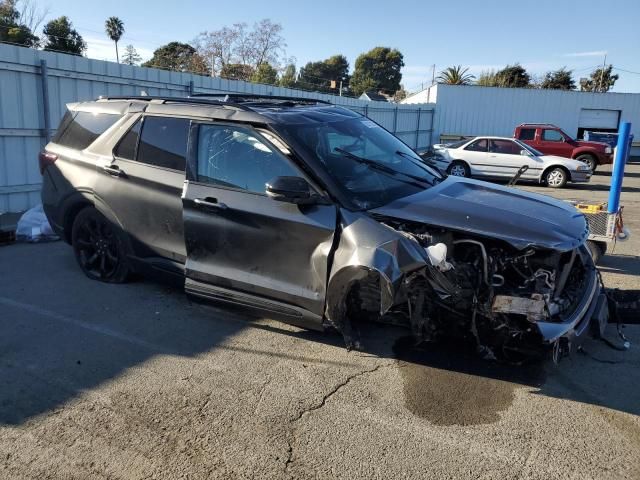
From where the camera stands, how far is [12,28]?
133 ft

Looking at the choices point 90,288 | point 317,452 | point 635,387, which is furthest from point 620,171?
point 90,288

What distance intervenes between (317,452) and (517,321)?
1633 mm

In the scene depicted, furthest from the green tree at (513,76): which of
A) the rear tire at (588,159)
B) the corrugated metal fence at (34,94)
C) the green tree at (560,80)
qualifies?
the corrugated metal fence at (34,94)

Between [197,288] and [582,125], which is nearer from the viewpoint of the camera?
[197,288]

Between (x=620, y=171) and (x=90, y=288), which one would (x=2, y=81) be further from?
(x=620, y=171)

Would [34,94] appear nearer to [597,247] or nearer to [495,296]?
[495,296]

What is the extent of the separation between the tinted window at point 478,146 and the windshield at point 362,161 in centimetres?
1297

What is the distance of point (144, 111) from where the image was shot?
5.12m

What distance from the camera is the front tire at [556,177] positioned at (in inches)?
635

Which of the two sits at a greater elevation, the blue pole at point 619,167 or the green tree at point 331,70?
the green tree at point 331,70

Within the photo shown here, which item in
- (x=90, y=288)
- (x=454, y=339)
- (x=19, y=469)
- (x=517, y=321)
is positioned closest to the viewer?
(x=19, y=469)

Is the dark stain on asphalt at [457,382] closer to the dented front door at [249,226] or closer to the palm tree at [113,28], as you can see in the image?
the dented front door at [249,226]

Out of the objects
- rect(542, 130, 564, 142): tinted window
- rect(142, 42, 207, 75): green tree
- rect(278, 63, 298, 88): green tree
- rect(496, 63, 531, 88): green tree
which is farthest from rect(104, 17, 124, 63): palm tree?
rect(542, 130, 564, 142): tinted window

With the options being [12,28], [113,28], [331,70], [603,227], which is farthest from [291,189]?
[331,70]
